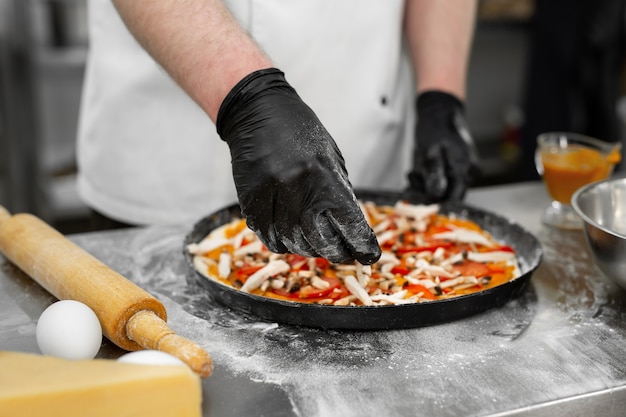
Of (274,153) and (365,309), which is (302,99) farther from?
(365,309)

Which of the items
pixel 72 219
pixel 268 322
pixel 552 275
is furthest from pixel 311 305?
pixel 72 219

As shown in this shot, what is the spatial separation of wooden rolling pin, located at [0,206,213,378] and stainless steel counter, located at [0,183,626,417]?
6 centimetres

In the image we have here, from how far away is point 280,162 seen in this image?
3.95 feet

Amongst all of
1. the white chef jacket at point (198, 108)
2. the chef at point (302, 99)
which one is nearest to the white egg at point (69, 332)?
the chef at point (302, 99)

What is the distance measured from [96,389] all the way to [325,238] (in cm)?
48

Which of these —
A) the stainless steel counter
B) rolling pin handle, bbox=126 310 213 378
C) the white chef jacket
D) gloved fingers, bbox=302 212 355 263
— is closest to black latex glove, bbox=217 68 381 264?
gloved fingers, bbox=302 212 355 263

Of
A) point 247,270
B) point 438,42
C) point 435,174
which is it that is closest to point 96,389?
point 247,270

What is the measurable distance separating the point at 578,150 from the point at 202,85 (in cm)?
102

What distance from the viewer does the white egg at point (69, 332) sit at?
1.06 meters

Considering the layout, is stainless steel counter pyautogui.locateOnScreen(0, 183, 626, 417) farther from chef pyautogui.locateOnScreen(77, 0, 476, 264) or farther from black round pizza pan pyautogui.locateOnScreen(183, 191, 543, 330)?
chef pyautogui.locateOnScreen(77, 0, 476, 264)

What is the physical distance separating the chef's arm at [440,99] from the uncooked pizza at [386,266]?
0.16 meters

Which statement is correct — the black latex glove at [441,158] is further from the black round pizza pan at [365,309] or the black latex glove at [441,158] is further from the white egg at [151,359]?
the white egg at [151,359]

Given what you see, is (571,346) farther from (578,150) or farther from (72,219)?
(72,219)

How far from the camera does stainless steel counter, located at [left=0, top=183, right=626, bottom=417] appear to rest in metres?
1.05
